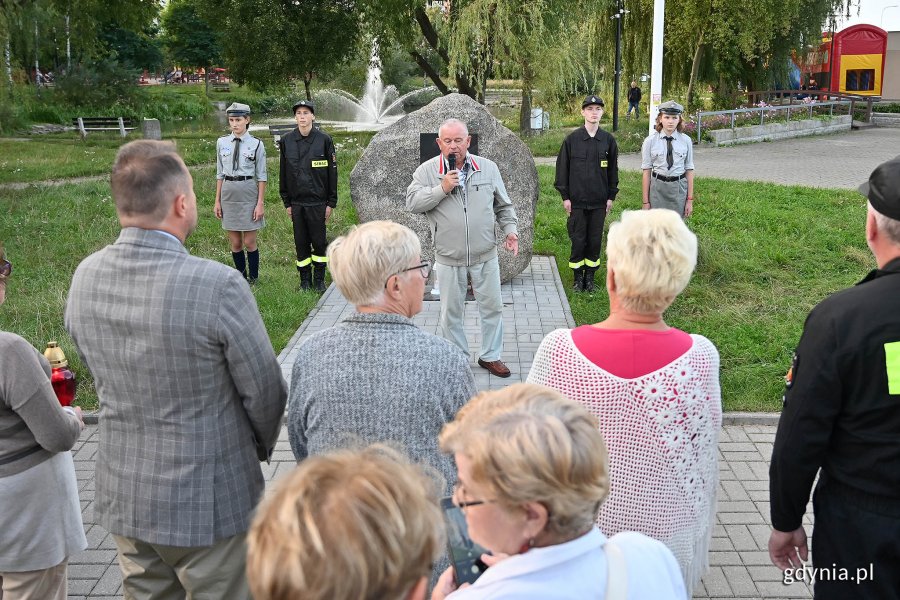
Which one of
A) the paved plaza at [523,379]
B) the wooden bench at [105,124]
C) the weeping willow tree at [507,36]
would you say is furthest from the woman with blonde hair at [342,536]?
the wooden bench at [105,124]

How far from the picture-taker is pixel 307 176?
348 inches

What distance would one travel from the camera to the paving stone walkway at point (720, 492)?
4.07m

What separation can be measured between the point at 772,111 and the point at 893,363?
25753 millimetres

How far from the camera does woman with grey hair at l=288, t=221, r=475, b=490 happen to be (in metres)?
2.68

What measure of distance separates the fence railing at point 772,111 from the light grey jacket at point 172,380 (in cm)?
2201

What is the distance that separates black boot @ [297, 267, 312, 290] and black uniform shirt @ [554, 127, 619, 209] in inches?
114

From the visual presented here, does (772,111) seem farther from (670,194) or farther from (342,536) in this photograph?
(342,536)

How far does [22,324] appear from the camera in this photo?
7.95m

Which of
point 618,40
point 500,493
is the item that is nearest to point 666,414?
point 500,493

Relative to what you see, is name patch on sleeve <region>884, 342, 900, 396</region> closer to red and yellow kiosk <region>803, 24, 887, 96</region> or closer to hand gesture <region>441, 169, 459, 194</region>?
hand gesture <region>441, 169, 459, 194</region>

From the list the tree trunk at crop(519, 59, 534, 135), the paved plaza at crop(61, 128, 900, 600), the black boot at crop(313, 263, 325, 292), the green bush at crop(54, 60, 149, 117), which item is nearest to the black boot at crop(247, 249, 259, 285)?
the black boot at crop(313, 263, 325, 292)

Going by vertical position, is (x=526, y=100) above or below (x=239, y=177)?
above

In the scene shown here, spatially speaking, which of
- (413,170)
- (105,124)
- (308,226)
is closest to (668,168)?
(413,170)

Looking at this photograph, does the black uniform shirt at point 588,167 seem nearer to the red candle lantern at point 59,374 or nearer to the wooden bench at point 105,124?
the red candle lantern at point 59,374
